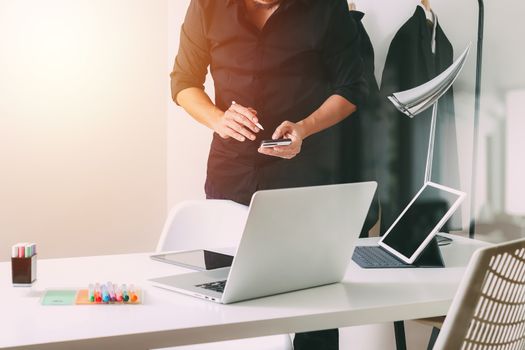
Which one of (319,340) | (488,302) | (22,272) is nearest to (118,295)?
(22,272)

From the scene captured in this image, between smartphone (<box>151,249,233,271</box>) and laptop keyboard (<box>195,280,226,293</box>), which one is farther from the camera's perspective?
smartphone (<box>151,249,233,271</box>)

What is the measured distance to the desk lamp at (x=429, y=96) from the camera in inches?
108

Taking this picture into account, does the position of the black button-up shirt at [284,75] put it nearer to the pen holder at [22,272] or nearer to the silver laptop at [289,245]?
the silver laptop at [289,245]

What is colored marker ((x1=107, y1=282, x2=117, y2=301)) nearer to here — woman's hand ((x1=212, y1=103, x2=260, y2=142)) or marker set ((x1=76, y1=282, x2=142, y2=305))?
marker set ((x1=76, y1=282, x2=142, y2=305))

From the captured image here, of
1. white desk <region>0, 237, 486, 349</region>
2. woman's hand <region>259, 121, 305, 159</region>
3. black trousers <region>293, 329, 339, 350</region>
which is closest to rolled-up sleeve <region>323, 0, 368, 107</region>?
woman's hand <region>259, 121, 305, 159</region>

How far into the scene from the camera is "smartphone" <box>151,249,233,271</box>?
1822 mm

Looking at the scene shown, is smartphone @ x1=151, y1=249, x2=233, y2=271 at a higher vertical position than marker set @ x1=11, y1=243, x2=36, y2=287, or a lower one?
lower

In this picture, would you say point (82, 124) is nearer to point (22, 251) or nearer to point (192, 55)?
point (192, 55)

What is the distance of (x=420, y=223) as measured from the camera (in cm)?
209

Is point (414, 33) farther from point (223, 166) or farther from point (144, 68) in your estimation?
point (144, 68)

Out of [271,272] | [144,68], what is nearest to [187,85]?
[144,68]

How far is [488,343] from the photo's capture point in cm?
123

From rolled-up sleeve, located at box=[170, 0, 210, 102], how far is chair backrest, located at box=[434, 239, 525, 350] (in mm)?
2011

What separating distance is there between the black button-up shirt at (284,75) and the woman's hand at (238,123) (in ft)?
0.09
